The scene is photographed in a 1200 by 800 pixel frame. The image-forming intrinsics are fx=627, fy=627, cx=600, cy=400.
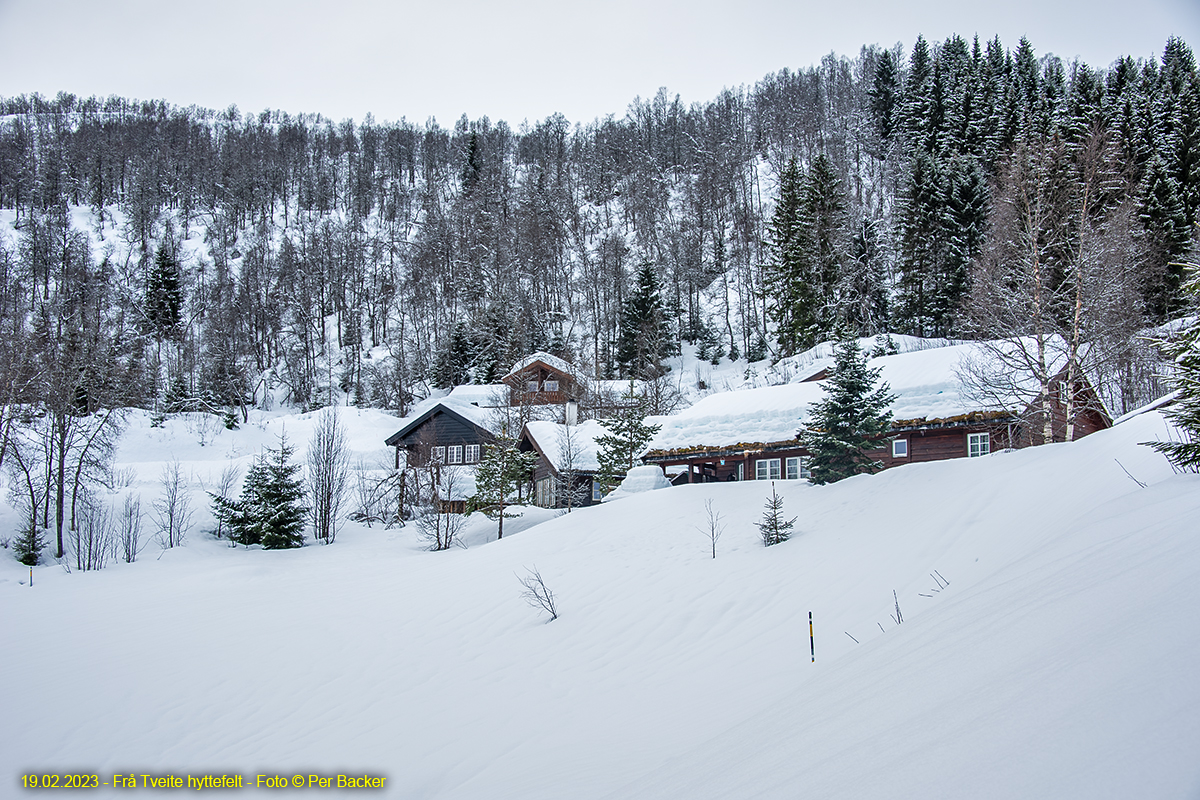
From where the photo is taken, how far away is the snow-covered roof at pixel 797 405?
1989 cm

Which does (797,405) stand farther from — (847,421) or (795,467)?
(847,421)

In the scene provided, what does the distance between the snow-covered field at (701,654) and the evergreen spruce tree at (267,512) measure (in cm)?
504

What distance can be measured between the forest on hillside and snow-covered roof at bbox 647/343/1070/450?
196 cm

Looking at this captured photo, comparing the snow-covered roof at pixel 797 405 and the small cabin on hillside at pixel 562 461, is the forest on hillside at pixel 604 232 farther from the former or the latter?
the small cabin on hillside at pixel 562 461

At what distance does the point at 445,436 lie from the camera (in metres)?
39.1

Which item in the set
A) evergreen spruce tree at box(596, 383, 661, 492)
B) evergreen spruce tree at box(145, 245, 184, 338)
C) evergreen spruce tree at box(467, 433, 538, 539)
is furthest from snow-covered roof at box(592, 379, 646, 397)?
evergreen spruce tree at box(145, 245, 184, 338)

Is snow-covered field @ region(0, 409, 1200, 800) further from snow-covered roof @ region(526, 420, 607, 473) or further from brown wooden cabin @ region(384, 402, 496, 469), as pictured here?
brown wooden cabin @ region(384, 402, 496, 469)

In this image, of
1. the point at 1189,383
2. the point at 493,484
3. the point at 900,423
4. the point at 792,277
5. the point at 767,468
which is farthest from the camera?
the point at 792,277

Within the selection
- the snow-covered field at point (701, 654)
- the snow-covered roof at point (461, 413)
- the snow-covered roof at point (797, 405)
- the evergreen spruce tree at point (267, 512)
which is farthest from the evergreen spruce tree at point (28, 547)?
the snow-covered roof at point (797, 405)

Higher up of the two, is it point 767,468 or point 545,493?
point 767,468

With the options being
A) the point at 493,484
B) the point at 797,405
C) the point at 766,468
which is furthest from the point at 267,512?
the point at 797,405

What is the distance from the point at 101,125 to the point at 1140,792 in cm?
13700

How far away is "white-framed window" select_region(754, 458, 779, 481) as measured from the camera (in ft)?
79.8

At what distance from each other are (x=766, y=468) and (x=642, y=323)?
100ft
